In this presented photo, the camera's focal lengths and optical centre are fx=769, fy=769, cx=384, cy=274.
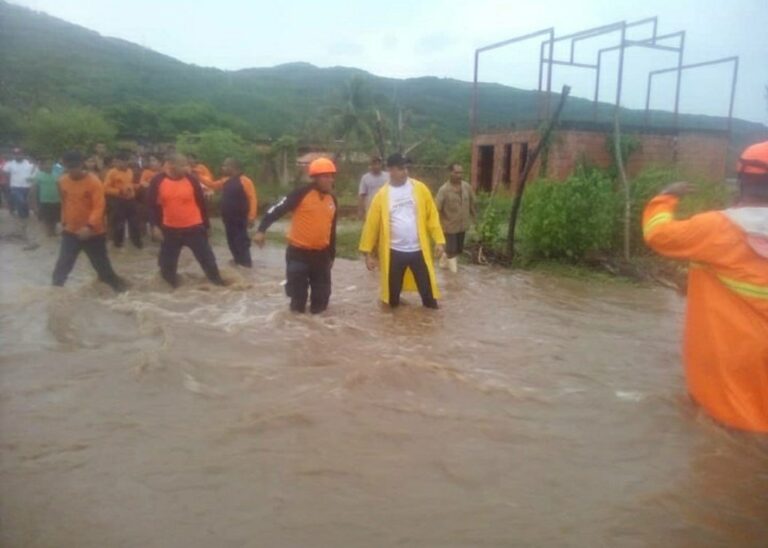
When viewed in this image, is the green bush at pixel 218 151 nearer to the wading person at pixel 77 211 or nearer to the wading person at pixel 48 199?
the wading person at pixel 48 199

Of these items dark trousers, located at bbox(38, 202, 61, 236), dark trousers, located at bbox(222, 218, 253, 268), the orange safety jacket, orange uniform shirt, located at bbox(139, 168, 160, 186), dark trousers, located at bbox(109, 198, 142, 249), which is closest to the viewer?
the orange safety jacket

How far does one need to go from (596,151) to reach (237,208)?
983 centimetres

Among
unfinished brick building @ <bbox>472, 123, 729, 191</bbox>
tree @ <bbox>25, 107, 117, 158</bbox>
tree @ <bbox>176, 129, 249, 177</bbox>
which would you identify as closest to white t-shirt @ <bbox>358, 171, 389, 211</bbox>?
unfinished brick building @ <bbox>472, 123, 729, 191</bbox>

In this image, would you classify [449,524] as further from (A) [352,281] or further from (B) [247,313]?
(A) [352,281]

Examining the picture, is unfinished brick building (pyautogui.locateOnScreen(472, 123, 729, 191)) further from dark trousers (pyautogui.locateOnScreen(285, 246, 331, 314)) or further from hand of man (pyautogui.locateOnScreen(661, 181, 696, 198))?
hand of man (pyautogui.locateOnScreen(661, 181, 696, 198))

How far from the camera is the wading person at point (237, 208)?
10.9 m

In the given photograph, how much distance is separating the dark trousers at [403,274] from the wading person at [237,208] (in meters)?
4.08

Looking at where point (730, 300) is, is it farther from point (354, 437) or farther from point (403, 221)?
point (403, 221)

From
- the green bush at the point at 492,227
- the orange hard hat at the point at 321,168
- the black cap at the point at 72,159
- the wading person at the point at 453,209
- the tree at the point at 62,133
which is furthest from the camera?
the tree at the point at 62,133

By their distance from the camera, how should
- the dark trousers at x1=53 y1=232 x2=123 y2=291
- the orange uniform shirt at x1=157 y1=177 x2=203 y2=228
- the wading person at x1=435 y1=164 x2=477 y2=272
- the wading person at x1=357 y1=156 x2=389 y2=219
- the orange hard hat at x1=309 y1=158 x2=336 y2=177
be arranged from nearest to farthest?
1. the orange hard hat at x1=309 y1=158 x2=336 y2=177
2. the dark trousers at x1=53 y1=232 x2=123 y2=291
3. the orange uniform shirt at x1=157 y1=177 x2=203 y2=228
4. the wading person at x1=435 y1=164 x2=477 y2=272
5. the wading person at x1=357 y1=156 x2=389 y2=219

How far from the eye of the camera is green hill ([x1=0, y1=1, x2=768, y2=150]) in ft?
115

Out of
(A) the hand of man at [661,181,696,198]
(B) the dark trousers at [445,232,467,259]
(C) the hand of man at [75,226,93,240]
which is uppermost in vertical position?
(A) the hand of man at [661,181,696,198]

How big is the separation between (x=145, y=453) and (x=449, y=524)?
160 centimetres

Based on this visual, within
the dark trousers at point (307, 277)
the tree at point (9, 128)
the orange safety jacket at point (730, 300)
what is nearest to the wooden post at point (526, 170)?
the dark trousers at point (307, 277)
